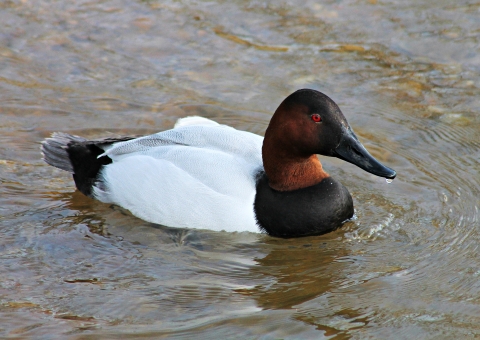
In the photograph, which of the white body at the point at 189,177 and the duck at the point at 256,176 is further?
the white body at the point at 189,177

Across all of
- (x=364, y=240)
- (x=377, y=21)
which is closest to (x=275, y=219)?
(x=364, y=240)

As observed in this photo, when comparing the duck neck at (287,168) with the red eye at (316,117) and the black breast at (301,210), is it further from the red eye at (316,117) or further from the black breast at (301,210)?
the red eye at (316,117)

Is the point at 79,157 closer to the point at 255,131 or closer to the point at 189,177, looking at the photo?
the point at 189,177

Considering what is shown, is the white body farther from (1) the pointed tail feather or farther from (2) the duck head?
(1) the pointed tail feather

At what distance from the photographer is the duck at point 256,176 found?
553cm

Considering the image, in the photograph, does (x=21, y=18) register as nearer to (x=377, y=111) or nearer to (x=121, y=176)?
(x=121, y=176)

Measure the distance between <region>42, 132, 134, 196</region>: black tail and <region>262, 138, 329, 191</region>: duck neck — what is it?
1.37m

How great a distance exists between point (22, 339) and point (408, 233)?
300 centimetres

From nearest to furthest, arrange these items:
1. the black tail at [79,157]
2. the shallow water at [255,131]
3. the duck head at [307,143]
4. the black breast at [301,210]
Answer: the shallow water at [255,131]
the duck head at [307,143]
the black breast at [301,210]
the black tail at [79,157]

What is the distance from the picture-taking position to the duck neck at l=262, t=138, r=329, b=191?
5742mm

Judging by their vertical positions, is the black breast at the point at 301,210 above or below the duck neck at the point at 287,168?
below

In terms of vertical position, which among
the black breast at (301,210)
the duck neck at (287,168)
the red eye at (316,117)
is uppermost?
the red eye at (316,117)

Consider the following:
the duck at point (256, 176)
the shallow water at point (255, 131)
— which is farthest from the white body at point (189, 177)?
the shallow water at point (255, 131)

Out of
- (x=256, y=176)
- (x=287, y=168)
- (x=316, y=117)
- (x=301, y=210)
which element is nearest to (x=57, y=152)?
(x=256, y=176)
